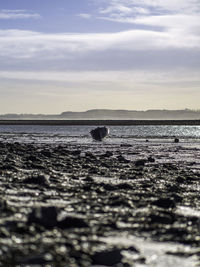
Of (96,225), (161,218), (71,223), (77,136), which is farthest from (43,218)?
(77,136)

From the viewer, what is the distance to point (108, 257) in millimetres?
4879

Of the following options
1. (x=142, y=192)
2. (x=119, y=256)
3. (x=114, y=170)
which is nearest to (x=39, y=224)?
(x=119, y=256)

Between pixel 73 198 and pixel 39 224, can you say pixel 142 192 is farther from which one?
pixel 39 224

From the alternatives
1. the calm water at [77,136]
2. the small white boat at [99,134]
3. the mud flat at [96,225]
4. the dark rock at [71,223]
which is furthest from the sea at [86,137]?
the dark rock at [71,223]

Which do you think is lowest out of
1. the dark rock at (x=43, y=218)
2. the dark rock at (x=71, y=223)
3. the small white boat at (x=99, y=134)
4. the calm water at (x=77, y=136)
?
the calm water at (x=77, y=136)

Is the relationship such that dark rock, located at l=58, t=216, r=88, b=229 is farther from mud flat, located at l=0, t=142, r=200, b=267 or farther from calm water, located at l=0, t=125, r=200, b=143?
calm water, located at l=0, t=125, r=200, b=143

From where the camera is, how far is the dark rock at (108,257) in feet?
15.6

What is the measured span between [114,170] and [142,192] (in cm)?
564

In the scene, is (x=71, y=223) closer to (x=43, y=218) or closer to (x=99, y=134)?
(x=43, y=218)

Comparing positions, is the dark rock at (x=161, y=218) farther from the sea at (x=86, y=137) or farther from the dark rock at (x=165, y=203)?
the sea at (x=86, y=137)

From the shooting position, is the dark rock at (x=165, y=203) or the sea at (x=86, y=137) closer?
the dark rock at (x=165, y=203)

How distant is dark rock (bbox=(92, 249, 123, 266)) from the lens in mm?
4754

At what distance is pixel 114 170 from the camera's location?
50.8 feet

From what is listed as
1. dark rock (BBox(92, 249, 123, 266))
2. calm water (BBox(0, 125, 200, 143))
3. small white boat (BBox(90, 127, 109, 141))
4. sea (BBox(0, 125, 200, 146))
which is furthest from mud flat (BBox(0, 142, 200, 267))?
small white boat (BBox(90, 127, 109, 141))
